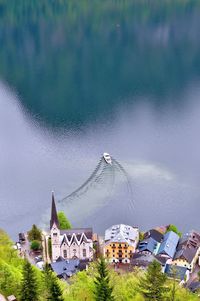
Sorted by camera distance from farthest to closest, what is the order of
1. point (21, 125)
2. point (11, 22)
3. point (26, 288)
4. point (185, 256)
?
1. point (11, 22)
2. point (21, 125)
3. point (185, 256)
4. point (26, 288)

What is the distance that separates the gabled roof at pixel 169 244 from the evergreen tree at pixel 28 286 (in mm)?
25791

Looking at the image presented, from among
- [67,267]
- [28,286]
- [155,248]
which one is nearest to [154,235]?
[155,248]

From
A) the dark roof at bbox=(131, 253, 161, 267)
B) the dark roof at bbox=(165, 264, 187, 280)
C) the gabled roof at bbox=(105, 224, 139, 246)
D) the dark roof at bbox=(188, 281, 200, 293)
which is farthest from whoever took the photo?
the gabled roof at bbox=(105, 224, 139, 246)

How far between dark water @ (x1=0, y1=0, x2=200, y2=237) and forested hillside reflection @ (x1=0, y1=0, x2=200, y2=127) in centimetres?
30

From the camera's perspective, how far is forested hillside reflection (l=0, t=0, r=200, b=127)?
373 ft

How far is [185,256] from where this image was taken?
57375 mm

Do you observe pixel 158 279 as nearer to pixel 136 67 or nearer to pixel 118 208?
pixel 118 208

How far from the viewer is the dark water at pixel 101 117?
2785 inches

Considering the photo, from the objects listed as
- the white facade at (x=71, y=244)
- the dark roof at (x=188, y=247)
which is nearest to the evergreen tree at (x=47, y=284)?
the white facade at (x=71, y=244)

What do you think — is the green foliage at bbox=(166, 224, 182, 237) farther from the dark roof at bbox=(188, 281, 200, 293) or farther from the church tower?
the church tower

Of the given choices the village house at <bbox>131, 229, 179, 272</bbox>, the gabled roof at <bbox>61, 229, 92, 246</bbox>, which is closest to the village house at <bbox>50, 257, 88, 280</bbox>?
the gabled roof at <bbox>61, 229, 92, 246</bbox>

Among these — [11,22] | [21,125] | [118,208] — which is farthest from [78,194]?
[11,22]

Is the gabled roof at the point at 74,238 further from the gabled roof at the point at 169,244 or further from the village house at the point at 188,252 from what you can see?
the village house at the point at 188,252

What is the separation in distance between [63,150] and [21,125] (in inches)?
721
